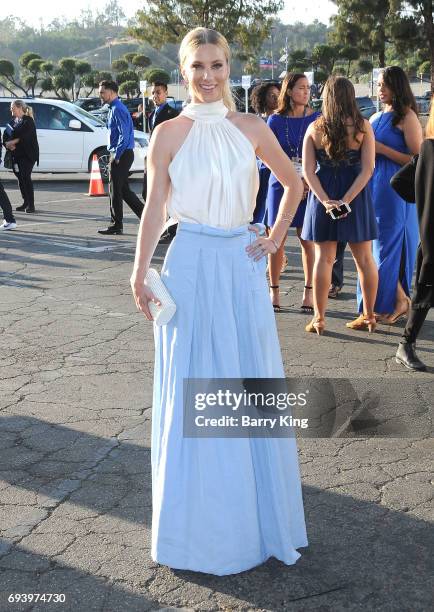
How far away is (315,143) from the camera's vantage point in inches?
246

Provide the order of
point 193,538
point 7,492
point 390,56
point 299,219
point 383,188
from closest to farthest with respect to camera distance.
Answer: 1. point 193,538
2. point 7,492
3. point 383,188
4. point 299,219
5. point 390,56

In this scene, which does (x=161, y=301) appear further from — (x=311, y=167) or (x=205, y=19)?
(x=205, y=19)

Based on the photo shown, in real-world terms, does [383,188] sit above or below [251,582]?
above

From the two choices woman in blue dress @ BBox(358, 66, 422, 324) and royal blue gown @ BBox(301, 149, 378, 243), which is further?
woman in blue dress @ BBox(358, 66, 422, 324)

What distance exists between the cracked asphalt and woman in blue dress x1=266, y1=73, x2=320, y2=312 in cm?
34

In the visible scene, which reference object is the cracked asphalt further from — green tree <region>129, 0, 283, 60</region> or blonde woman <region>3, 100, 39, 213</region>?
green tree <region>129, 0, 283, 60</region>

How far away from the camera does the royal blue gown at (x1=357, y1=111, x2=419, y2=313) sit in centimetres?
667

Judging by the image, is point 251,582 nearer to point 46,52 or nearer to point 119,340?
point 119,340

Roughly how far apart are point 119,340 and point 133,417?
1670 millimetres

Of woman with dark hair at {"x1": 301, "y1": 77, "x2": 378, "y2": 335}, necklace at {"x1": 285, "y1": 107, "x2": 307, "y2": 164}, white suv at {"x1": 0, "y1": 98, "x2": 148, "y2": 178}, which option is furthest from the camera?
white suv at {"x1": 0, "y1": 98, "x2": 148, "y2": 178}

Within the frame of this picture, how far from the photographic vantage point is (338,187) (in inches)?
247

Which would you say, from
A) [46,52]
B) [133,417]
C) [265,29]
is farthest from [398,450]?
[46,52]

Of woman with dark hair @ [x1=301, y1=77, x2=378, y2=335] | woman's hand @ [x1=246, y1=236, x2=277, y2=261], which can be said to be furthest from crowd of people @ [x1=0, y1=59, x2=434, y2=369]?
woman's hand @ [x1=246, y1=236, x2=277, y2=261]

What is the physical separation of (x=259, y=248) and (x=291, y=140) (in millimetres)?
4171
